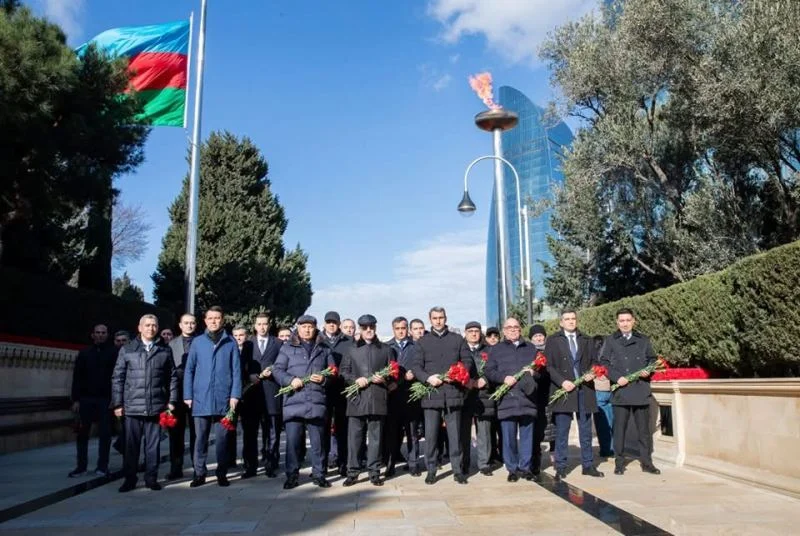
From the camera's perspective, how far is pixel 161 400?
8.48 metres

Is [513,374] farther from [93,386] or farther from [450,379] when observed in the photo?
[93,386]

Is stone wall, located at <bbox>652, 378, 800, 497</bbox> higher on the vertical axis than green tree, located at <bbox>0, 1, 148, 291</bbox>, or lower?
lower

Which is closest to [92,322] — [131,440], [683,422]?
[131,440]

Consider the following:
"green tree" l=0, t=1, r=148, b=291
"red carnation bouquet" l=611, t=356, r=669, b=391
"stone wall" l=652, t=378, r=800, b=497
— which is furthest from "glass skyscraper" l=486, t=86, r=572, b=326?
"red carnation bouquet" l=611, t=356, r=669, b=391

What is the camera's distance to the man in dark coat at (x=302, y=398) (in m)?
8.52

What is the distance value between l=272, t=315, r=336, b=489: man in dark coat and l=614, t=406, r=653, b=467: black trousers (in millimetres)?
3757

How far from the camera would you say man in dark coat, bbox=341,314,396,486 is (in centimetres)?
862

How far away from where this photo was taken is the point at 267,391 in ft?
31.3

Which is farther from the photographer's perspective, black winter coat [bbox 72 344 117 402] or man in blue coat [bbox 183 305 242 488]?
black winter coat [bbox 72 344 117 402]

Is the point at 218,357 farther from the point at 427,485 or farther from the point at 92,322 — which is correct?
the point at 92,322

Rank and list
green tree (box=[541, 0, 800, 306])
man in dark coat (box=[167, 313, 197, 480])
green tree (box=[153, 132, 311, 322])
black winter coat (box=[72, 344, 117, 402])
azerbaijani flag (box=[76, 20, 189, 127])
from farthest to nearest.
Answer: green tree (box=[153, 132, 311, 322]) < azerbaijani flag (box=[76, 20, 189, 127]) < green tree (box=[541, 0, 800, 306]) < black winter coat (box=[72, 344, 117, 402]) < man in dark coat (box=[167, 313, 197, 480])

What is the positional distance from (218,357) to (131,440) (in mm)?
1384

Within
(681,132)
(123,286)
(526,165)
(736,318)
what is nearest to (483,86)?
(681,132)

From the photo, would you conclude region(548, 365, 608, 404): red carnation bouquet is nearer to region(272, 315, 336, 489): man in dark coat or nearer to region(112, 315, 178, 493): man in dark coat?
region(272, 315, 336, 489): man in dark coat
